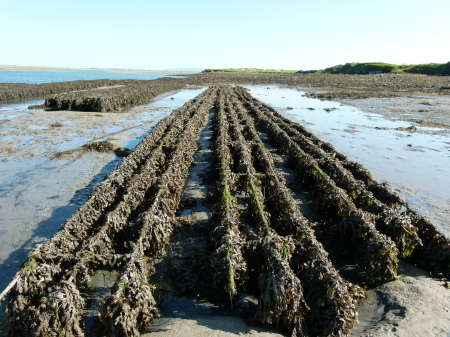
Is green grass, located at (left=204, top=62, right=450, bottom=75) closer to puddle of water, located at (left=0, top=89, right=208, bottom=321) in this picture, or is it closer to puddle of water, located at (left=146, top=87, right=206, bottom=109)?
puddle of water, located at (left=146, top=87, right=206, bottom=109)

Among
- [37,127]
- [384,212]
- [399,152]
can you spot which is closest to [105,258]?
[384,212]

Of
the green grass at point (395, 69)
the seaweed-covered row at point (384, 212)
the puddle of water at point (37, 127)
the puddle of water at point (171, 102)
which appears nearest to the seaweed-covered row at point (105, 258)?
the seaweed-covered row at point (384, 212)

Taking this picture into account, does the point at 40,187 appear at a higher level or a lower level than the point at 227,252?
lower

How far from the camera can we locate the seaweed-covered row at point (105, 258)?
11.0 feet

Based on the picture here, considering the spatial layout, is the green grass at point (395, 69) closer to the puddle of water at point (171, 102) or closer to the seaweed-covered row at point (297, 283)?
the puddle of water at point (171, 102)

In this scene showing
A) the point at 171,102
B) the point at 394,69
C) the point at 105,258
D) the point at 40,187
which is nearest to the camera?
the point at 105,258

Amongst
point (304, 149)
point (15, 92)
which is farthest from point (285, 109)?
point (15, 92)

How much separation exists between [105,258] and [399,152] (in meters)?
12.3

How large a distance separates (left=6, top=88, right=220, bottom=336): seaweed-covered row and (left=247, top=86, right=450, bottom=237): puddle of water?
6.08m

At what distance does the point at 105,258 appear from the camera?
14.8ft

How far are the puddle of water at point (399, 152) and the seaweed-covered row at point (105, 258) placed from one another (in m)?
6.08

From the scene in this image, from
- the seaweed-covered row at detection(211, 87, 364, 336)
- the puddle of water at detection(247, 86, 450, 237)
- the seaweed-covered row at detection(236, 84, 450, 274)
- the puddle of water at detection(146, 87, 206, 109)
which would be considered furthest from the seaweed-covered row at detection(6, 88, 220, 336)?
the puddle of water at detection(146, 87, 206, 109)

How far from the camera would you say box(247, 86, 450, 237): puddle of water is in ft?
25.5

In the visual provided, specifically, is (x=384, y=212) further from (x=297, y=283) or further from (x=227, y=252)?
(x=227, y=252)
